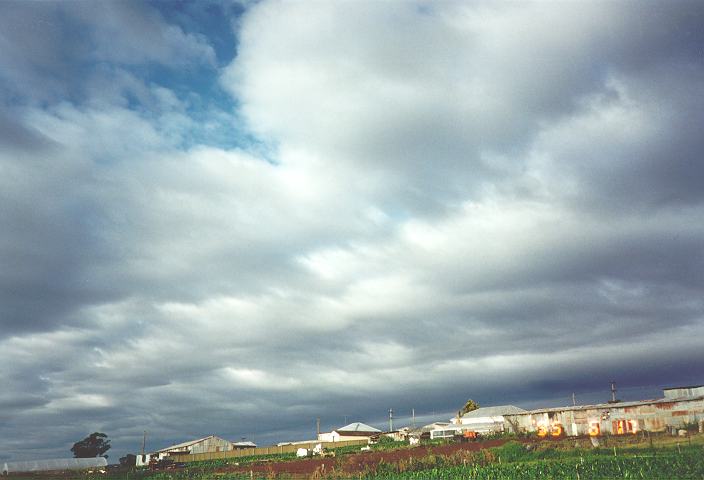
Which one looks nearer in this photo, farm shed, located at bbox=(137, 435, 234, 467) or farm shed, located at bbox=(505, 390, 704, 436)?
farm shed, located at bbox=(505, 390, 704, 436)

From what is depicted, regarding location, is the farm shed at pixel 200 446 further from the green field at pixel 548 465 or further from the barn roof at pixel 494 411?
the green field at pixel 548 465

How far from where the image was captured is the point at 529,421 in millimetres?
81438

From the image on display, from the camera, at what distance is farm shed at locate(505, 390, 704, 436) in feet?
207

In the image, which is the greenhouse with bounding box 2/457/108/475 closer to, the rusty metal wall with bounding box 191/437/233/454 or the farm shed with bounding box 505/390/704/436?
the rusty metal wall with bounding box 191/437/233/454

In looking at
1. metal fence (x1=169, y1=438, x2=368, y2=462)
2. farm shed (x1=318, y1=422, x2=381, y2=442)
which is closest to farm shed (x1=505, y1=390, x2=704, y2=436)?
metal fence (x1=169, y1=438, x2=368, y2=462)

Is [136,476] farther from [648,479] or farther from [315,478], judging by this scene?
[648,479]

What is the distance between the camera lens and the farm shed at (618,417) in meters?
63.2

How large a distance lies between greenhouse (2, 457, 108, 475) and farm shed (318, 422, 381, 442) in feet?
174

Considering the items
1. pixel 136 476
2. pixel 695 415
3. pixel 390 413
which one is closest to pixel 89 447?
pixel 390 413

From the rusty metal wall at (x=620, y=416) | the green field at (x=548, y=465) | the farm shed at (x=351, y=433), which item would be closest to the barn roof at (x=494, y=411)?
the farm shed at (x=351, y=433)

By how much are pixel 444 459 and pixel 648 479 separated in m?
21.4

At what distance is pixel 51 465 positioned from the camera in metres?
126

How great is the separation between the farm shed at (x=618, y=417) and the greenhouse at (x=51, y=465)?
88.6 metres

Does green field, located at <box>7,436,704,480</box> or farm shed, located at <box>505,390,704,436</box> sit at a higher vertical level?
farm shed, located at <box>505,390,704,436</box>
